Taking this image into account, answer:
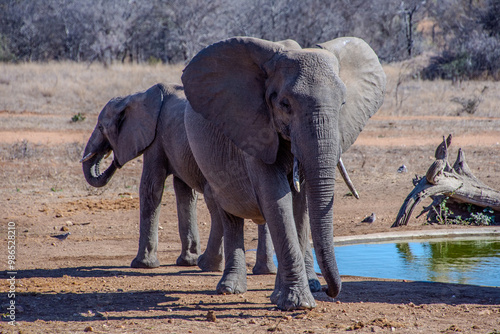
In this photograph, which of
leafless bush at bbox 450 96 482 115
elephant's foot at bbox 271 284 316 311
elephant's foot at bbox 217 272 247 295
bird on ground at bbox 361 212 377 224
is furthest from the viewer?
leafless bush at bbox 450 96 482 115

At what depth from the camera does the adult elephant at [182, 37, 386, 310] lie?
465 cm

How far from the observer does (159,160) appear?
7.45 m

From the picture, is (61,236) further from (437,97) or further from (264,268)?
(437,97)

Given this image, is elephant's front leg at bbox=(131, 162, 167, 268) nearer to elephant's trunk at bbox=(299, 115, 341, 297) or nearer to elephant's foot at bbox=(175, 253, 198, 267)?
elephant's foot at bbox=(175, 253, 198, 267)

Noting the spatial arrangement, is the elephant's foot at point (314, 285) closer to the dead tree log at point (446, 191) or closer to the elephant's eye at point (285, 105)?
the elephant's eye at point (285, 105)

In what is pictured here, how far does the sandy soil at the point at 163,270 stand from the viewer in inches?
193

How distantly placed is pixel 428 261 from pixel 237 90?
3305mm

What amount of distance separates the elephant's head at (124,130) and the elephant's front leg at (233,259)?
5.89 feet

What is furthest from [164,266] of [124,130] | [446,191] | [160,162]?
[446,191]

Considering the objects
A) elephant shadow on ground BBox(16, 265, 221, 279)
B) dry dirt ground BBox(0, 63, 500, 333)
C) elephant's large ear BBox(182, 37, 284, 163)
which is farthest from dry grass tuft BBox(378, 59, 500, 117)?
elephant's large ear BBox(182, 37, 284, 163)

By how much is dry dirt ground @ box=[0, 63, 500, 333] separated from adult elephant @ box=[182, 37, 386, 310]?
417 mm

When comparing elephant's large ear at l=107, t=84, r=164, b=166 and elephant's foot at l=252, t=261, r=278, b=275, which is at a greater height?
elephant's large ear at l=107, t=84, r=164, b=166

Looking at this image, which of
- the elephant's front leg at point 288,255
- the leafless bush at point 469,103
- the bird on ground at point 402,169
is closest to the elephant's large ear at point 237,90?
the elephant's front leg at point 288,255

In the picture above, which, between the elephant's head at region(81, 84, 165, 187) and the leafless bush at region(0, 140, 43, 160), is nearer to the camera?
the elephant's head at region(81, 84, 165, 187)
